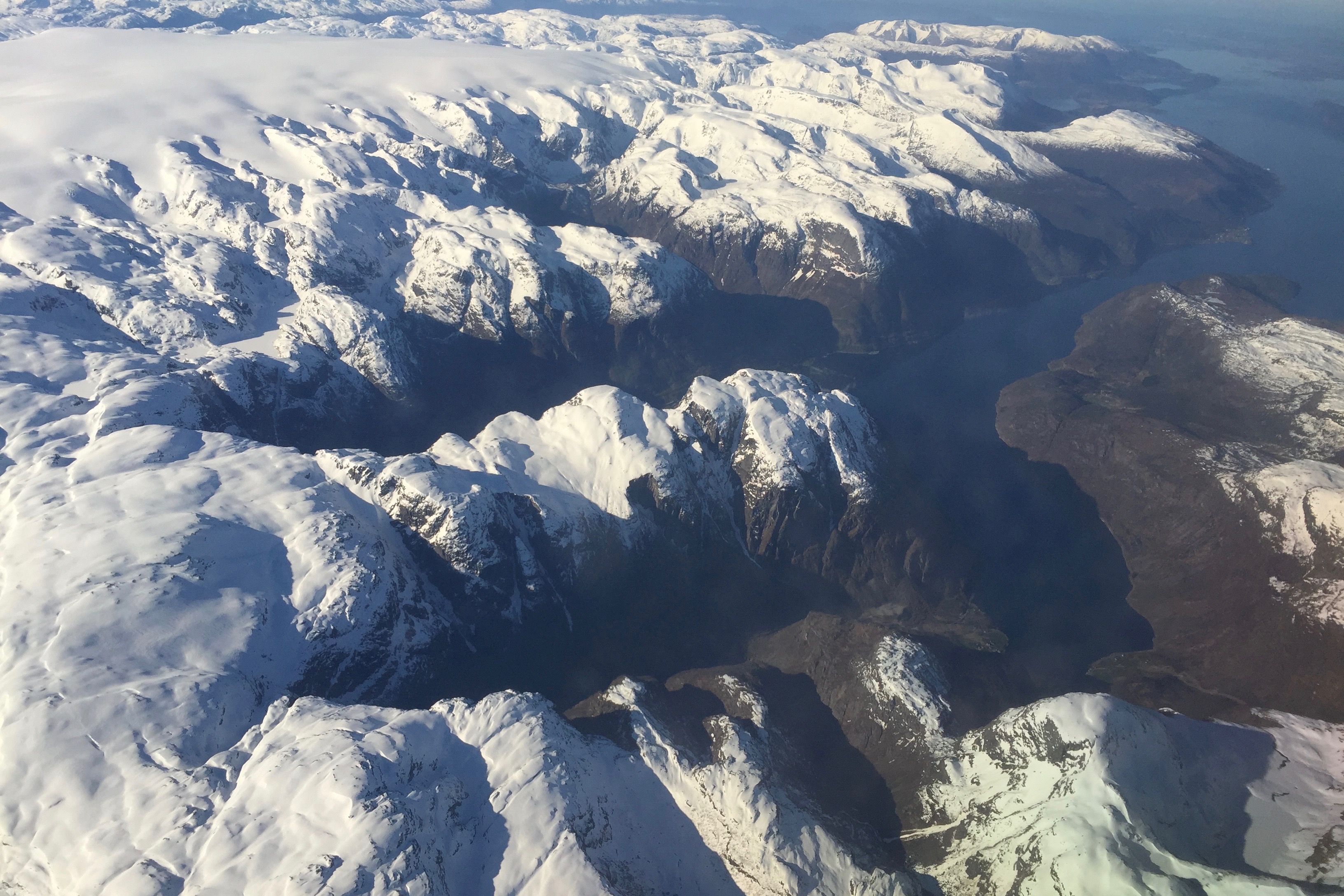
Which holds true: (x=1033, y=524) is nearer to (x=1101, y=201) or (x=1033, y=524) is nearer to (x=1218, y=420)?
(x=1218, y=420)

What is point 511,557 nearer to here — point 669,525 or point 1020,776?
point 669,525

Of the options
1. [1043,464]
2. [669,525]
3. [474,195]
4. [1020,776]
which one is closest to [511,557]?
[669,525]

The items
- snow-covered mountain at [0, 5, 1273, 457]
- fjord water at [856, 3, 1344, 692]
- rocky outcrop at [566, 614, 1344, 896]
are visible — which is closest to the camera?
rocky outcrop at [566, 614, 1344, 896]

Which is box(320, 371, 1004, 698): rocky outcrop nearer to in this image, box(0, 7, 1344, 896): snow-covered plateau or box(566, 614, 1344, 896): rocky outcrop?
box(0, 7, 1344, 896): snow-covered plateau

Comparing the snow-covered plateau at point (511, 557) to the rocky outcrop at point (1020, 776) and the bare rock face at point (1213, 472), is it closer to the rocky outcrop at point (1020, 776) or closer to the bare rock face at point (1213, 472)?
the rocky outcrop at point (1020, 776)

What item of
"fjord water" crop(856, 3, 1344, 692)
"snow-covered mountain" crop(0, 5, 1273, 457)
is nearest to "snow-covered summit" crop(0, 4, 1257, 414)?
"snow-covered mountain" crop(0, 5, 1273, 457)
